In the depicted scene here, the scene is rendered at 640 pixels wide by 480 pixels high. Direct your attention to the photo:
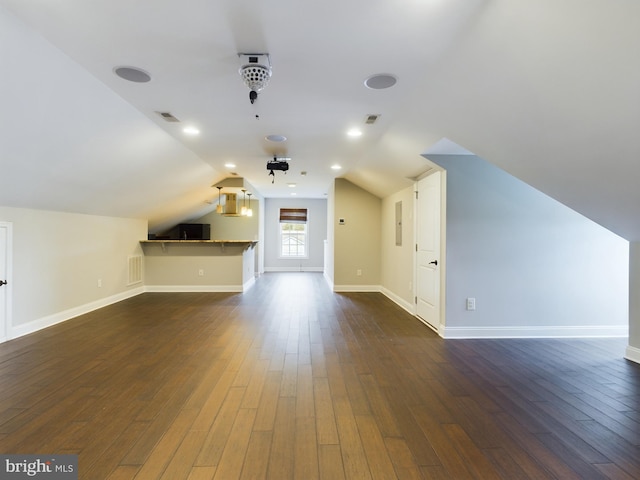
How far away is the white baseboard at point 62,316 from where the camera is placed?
12.2ft

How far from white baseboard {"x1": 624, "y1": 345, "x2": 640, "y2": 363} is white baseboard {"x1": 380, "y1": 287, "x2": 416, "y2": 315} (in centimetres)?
240

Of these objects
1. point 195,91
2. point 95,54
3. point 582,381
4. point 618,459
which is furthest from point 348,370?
point 95,54

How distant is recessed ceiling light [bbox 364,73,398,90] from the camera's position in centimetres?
250

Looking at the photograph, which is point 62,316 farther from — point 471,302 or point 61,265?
point 471,302

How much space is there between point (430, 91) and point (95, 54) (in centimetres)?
253

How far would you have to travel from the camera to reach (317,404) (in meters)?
2.30

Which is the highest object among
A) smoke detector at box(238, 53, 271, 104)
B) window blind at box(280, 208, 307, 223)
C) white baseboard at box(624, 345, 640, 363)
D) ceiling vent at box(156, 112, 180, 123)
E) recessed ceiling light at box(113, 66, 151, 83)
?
ceiling vent at box(156, 112, 180, 123)

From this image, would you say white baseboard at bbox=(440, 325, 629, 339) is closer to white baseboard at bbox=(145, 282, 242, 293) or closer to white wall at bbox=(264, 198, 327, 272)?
white baseboard at bbox=(145, 282, 242, 293)

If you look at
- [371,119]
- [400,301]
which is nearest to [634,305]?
[400,301]

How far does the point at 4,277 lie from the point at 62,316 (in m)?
1.06

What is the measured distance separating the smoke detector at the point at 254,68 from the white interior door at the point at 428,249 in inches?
103

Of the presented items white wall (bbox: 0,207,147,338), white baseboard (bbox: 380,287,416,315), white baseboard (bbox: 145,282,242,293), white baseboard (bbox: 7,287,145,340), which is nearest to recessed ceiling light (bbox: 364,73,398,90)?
white baseboard (bbox: 380,287,416,315)

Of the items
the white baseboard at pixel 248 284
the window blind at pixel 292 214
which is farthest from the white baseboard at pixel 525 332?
the window blind at pixel 292 214

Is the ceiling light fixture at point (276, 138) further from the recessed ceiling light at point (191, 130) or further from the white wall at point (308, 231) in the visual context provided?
the white wall at point (308, 231)
